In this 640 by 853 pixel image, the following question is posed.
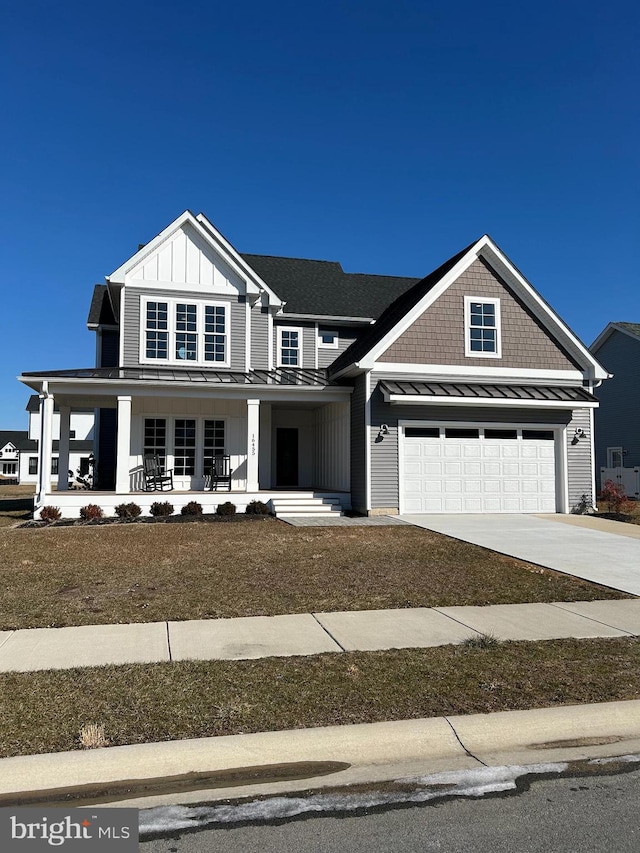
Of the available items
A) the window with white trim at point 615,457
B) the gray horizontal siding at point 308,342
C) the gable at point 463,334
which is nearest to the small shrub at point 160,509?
the gable at point 463,334

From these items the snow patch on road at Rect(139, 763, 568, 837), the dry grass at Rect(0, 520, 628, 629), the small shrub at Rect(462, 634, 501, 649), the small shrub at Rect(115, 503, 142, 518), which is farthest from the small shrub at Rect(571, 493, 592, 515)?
the snow patch on road at Rect(139, 763, 568, 837)

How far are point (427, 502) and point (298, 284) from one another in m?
10.8

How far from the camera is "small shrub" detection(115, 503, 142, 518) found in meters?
17.5

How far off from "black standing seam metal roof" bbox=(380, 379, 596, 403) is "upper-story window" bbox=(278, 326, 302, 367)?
604 centimetres

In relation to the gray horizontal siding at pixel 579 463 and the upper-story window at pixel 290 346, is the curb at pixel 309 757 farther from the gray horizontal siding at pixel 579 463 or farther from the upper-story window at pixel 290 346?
the upper-story window at pixel 290 346

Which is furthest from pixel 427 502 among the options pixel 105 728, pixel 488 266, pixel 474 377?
pixel 105 728

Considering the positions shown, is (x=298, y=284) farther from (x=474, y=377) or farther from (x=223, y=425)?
(x=474, y=377)

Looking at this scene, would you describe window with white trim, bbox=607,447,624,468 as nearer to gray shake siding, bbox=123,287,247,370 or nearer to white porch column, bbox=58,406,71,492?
gray shake siding, bbox=123,287,247,370

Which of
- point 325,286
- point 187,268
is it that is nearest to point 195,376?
point 187,268

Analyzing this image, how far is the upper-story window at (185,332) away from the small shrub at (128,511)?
193 inches

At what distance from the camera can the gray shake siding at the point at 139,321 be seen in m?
20.0

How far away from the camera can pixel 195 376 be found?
19.4 meters

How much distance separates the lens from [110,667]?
18.7ft

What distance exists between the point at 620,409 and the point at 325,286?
15.7 meters
